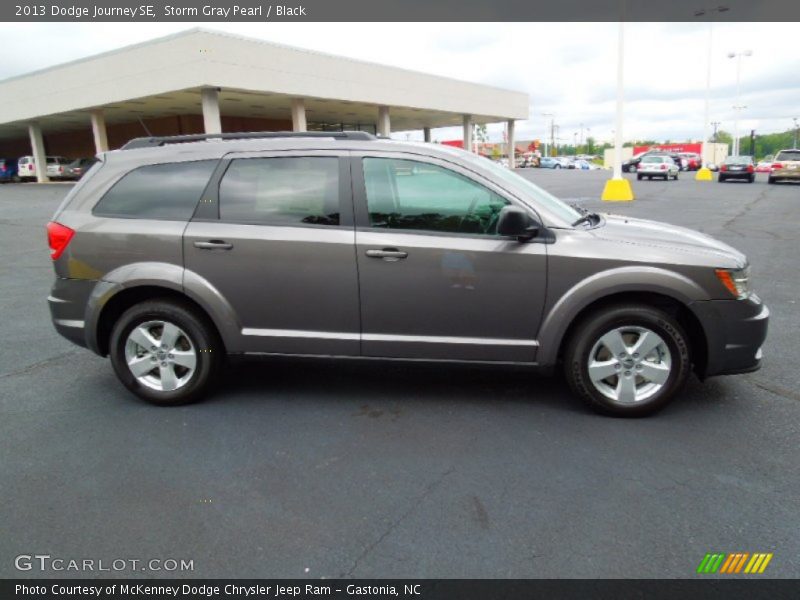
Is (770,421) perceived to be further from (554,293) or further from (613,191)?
(613,191)

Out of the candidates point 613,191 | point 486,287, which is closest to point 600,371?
point 486,287

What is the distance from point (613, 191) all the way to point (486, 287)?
59.7 feet

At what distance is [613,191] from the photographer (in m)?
20.0

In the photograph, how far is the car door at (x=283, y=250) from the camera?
378cm

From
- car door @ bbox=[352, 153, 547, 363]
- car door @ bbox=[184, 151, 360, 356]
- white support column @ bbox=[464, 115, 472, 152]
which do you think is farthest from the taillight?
white support column @ bbox=[464, 115, 472, 152]

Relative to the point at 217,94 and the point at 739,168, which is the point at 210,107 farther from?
the point at 739,168

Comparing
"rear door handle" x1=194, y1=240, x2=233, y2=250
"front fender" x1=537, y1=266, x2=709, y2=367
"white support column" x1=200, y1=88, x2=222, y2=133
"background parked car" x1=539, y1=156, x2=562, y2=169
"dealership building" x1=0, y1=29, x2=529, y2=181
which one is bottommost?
"front fender" x1=537, y1=266, x2=709, y2=367

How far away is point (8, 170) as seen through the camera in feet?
135

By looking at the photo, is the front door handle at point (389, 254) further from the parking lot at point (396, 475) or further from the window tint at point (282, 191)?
the parking lot at point (396, 475)

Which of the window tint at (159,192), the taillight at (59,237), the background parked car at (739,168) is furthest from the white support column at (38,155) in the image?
the background parked car at (739,168)

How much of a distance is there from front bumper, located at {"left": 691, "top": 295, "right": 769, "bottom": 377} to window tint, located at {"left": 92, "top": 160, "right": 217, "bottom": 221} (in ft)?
11.4

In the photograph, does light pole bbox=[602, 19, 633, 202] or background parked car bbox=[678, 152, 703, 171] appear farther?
background parked car bbox=[678, 152, 703, 171]

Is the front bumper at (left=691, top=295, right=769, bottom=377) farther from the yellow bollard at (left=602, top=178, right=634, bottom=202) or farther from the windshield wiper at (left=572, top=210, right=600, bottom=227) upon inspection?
the yellow bollard at (left=602, top=178, right=634, bottom=202)

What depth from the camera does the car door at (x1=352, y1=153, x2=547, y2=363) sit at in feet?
12.0
